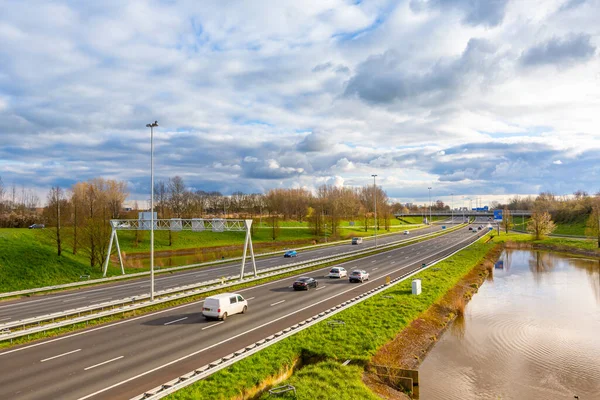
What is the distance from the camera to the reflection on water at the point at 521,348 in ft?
63.9

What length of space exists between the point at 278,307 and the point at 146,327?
9.55m

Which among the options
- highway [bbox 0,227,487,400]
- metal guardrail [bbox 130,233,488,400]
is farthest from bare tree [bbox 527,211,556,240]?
metal guardrail [bbox 130,233,488,400]

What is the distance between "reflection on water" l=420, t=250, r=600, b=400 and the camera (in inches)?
767

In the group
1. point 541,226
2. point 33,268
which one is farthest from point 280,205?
point 33,268

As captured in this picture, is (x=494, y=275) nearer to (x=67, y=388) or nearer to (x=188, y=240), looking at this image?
(x=67, y=388)

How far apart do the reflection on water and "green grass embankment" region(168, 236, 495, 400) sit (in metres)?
3.21

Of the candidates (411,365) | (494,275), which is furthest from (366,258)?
(411,365)

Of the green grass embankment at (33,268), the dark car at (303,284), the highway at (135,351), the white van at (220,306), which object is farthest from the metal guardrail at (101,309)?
the green grass embankment at (33,268)

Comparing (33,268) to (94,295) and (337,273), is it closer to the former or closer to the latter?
(94,295)

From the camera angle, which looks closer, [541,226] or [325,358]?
[325,358]

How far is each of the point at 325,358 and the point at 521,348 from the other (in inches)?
541

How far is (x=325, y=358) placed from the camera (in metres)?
20.0

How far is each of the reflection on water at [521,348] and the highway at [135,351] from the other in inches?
376

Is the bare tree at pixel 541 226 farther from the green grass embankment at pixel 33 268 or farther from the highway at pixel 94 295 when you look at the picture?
the green grass embankment at pixel 33 268
